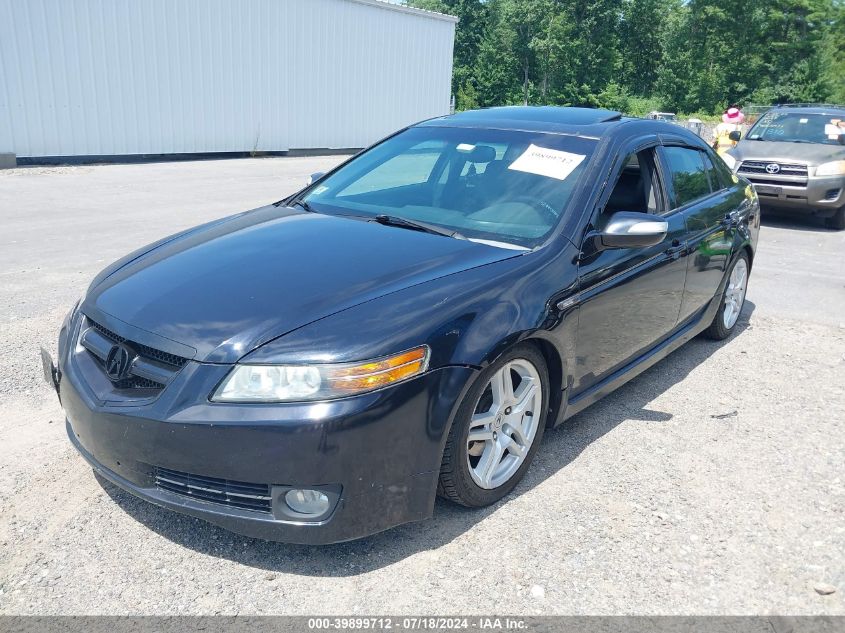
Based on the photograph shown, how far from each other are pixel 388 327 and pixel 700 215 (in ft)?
9.44

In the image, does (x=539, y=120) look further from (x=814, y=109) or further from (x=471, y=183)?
(x=814, y=109)

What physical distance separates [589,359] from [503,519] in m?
0.95

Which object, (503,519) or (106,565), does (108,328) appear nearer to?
(106,565)

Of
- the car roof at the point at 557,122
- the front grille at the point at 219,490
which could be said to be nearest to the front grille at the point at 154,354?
the front grille at the point at 219,490

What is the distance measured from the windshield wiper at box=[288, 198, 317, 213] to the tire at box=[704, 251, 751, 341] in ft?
10.1

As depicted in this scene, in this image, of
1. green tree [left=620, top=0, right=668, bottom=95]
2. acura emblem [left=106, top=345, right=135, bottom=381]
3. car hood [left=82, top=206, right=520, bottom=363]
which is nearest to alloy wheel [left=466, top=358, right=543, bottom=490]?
car hood [left=82, top=206, right=520, bottom=363]

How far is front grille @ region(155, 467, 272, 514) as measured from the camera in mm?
2676

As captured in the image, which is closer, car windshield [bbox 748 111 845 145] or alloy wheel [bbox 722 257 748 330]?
alloy wheel [bbox 722 257 748 330]

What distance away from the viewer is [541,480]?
3.61 meters

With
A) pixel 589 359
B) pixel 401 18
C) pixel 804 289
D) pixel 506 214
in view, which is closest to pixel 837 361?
pixel 804 289

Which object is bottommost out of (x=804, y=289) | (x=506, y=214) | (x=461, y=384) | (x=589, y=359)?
(x=804, y=289)

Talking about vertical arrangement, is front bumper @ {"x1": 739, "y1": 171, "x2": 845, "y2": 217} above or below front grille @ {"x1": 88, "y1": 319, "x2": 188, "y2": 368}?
below

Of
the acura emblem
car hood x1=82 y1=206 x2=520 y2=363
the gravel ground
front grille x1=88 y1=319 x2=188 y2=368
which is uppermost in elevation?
car hood x1=82 y1=206 x2=520 y2=363

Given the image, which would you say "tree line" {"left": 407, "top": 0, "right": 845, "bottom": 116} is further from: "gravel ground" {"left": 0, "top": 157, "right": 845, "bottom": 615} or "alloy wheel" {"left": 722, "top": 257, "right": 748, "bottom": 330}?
"gravel ground" {"left": 0, "top": 157, "right": 845, "bottom": 615}
